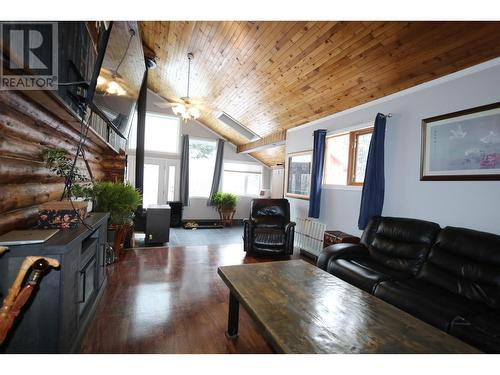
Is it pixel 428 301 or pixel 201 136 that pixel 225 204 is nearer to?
pixel 201 136

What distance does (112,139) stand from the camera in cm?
347

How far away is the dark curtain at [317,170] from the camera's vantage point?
3.98 meters

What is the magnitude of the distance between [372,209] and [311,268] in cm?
143

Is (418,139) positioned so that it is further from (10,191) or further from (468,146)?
(10,191)

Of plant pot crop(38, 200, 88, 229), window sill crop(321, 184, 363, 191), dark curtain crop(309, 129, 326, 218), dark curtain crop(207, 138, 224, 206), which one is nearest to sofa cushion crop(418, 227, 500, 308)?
window sill crop(321, 184, 363, 191)

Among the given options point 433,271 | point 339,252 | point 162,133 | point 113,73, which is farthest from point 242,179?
point 433,271

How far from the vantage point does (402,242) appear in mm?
2516

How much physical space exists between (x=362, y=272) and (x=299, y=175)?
2771mm

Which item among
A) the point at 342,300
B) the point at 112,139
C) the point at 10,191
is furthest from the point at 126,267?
the point at 342,300

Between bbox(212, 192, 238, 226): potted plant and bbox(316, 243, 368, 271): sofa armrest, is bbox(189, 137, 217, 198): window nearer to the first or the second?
bbox(212, 192, 238, 226): potted plant

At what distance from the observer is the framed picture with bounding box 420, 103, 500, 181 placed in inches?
83.6

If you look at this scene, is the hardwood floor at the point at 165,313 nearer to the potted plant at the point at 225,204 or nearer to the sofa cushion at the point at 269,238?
the sofa cushion at the point at 269,238

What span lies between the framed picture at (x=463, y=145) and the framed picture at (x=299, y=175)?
6.71ft

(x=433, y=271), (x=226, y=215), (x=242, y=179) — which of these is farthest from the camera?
(x=242, y=179)
